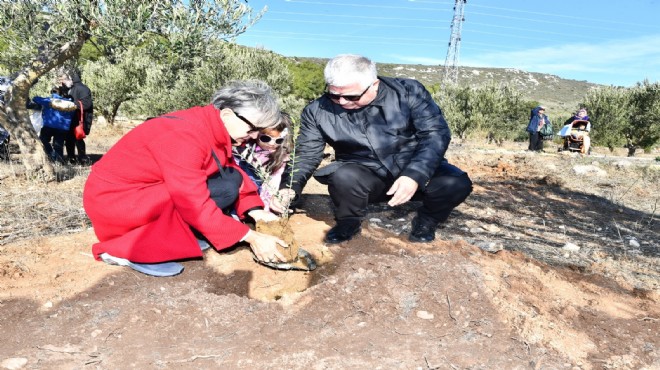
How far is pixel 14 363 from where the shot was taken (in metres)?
1.80

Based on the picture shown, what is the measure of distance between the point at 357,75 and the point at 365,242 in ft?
4.01

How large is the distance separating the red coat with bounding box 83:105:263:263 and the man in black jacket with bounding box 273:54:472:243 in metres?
0.68

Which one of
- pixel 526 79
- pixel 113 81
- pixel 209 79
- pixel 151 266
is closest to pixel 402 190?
pixel 151 266

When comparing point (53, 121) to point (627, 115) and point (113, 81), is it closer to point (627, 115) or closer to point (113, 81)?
point (113, 81)

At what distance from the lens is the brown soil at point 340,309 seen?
192 centimetres

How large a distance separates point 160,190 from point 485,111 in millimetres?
22412

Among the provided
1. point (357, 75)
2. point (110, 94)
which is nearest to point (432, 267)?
point (357, 75)

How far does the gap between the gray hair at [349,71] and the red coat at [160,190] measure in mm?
884

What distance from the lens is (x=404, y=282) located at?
2496 mm

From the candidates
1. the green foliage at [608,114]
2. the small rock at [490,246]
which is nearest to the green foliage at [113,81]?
the small rock at [490,246]

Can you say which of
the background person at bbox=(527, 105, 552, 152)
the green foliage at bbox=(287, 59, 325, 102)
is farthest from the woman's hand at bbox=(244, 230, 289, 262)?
the green foliage at bbox=(287, 59, 325, 102)

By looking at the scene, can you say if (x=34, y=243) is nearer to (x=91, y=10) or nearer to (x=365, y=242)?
(x=365, y=242)

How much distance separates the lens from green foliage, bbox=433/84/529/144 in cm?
2238

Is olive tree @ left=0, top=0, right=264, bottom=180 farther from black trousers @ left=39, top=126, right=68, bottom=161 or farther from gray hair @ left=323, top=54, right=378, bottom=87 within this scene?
gray hair @ left=323, top=54, right=378, bottom=87
